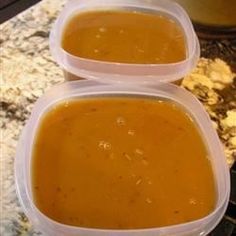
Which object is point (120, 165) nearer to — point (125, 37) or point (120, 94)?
point (120, 94)

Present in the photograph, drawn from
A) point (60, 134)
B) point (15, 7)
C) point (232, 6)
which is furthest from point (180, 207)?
point (15, 7)

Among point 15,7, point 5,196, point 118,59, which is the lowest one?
point 15,7

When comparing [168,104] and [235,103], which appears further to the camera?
[235,103]

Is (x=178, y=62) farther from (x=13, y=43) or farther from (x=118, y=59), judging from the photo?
(x=13, y=43)

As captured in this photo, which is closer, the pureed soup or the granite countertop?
the pureed soup

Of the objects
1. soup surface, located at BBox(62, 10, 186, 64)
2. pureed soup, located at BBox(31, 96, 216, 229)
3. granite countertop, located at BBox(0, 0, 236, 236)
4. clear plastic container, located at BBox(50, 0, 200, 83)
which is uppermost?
clear plastic container, located at BBox(50, 0, 200, 83)
